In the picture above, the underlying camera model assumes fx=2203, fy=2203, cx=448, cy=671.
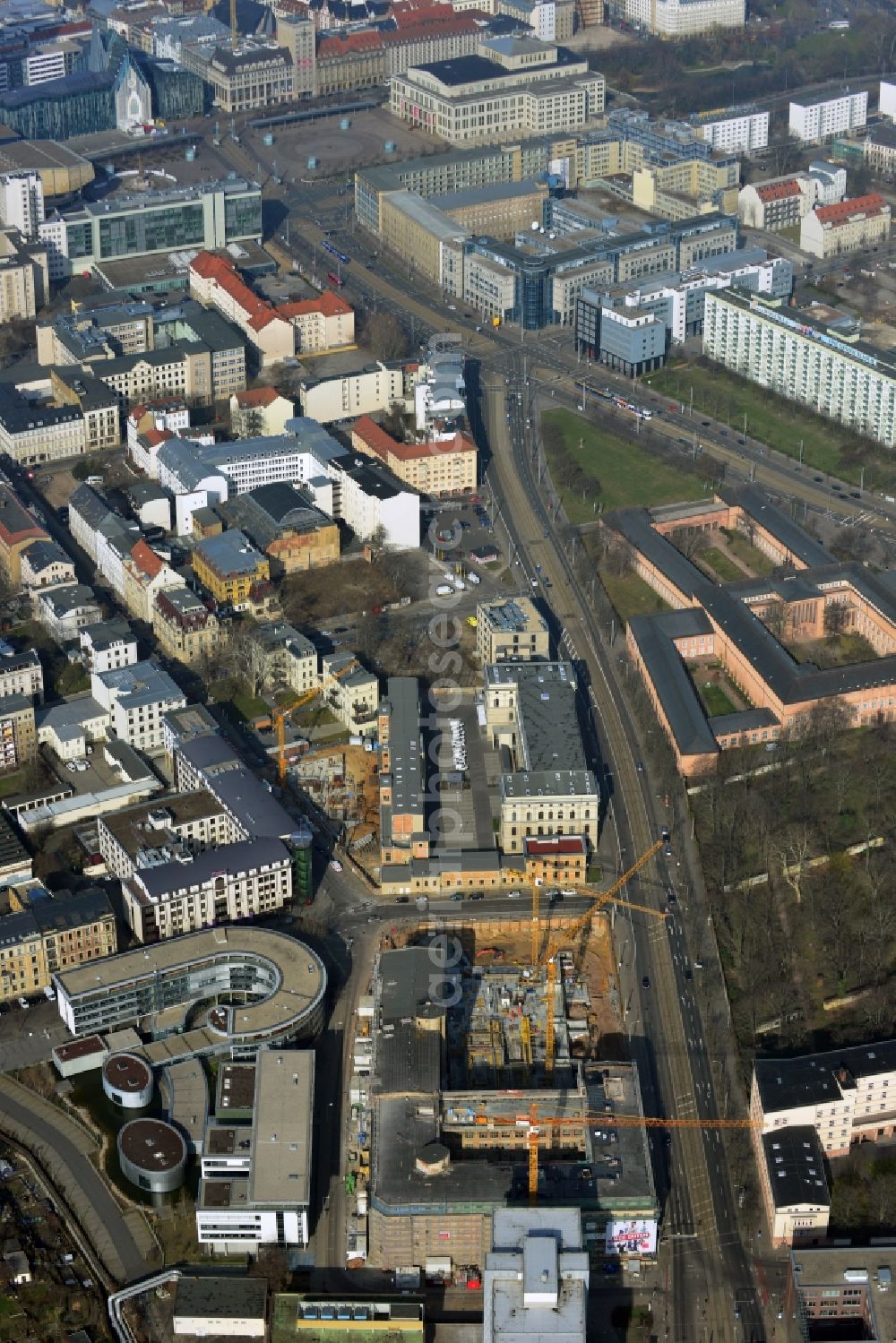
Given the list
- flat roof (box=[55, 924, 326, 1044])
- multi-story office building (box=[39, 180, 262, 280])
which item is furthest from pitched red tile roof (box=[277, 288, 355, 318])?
flat roof (box=[55, 924, 326, 1044])

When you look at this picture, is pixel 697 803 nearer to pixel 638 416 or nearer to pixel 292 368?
pixel 638 416

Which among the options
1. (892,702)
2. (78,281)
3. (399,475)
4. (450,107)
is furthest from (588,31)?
(892,702)

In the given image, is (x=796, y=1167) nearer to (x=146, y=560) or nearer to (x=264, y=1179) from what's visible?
(x=264, y=1179)

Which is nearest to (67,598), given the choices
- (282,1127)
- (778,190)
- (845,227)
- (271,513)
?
(271,513)

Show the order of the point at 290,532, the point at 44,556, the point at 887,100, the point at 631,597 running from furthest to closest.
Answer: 1. the point at 887,100
2. the point at 290,532
3. the point at 631,597
4. the point at 44,556

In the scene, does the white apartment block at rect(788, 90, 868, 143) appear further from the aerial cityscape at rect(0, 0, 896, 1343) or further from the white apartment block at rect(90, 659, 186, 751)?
the white apartment block at rect(90, 659, 186, 751)
